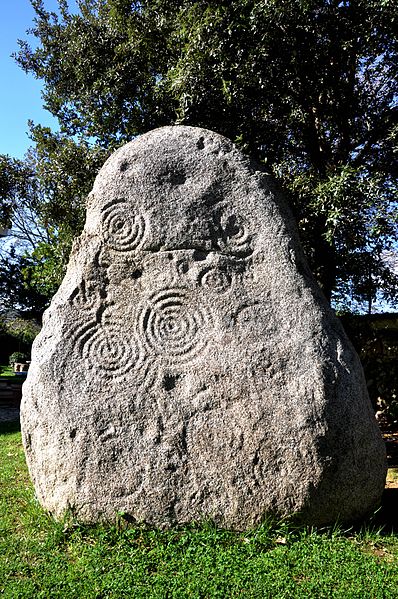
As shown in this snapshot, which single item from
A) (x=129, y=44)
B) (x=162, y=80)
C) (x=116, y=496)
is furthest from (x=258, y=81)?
(x=116, y=496)

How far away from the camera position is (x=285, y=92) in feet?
25.0

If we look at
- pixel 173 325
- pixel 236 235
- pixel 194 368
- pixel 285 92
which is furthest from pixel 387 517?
pixel 285 92

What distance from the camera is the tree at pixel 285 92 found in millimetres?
6746

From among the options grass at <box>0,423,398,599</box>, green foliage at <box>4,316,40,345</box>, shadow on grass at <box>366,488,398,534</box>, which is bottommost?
grass at <box>0,423,398,599</box>

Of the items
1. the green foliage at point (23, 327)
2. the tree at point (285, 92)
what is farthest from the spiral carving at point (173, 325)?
the green foliage at point (23, 327)

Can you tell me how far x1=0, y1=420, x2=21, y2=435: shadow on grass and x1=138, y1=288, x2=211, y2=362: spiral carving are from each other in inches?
264

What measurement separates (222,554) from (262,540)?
0.32 m

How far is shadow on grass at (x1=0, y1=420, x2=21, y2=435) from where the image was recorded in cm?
1027

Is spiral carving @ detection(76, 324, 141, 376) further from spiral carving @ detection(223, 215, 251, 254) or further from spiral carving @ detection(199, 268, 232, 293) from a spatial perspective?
spiral carving @ detection(223, 215, 251, 254)

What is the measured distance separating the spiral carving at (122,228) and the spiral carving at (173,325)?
1.57ft

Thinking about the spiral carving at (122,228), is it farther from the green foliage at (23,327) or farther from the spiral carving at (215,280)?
the green foliage at (23,327)

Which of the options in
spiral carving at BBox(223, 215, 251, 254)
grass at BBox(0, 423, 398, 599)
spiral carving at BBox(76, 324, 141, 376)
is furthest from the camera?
spiral carving at BBox(223, 215, 251, 254)

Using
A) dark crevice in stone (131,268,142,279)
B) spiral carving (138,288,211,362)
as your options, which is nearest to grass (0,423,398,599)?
spiral carving (138,288,211,362)

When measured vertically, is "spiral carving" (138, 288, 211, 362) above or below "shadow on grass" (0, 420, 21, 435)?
above
